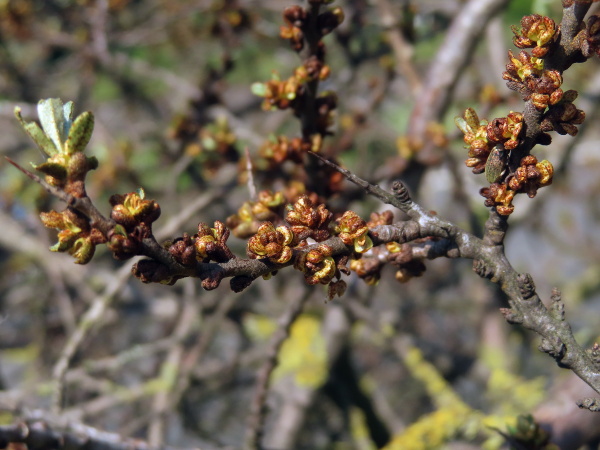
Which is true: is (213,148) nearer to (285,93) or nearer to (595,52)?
(285,93)

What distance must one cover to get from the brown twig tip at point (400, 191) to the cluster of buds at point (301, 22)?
55 cm

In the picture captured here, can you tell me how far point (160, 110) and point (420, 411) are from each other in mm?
3634

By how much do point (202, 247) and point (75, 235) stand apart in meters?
0.21

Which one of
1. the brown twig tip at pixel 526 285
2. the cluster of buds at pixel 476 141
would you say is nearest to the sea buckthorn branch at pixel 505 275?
the brown twig tip at pixel 526 285

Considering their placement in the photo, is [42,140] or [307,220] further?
[307,220]

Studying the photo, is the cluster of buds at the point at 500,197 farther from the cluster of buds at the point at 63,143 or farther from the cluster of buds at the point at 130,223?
the cluster of buds at the point at 63,143

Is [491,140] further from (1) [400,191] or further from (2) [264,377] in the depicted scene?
(2) [264,377]

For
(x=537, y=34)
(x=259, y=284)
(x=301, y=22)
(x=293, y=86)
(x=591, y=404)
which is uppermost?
(x=259, y=284)

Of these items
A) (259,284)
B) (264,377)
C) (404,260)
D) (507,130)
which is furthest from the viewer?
(259,284)

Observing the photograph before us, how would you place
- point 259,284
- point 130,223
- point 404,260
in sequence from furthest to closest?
point 259,284
point 404,260
point 130,223

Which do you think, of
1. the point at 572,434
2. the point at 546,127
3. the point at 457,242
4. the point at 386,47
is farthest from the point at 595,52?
the point at 386,47

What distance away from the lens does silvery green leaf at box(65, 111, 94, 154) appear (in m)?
0.94

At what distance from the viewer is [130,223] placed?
0.91 metres

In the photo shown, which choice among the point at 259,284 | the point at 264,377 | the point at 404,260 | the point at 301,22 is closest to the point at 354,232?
the point at 404,260
